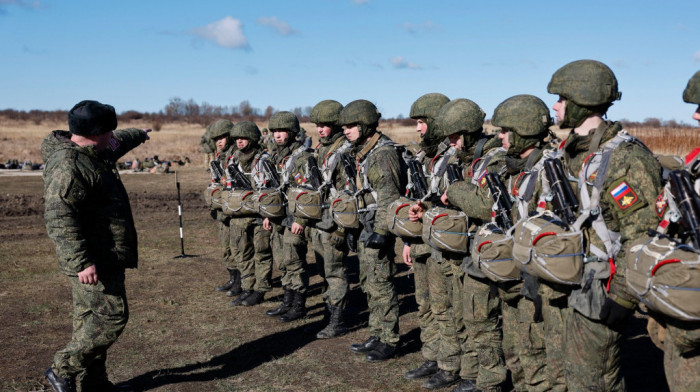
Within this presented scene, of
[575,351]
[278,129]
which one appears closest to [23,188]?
[278,129]

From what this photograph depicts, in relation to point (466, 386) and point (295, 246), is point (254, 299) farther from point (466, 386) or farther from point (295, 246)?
point (466, 386)

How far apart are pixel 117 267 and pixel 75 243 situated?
1.61 feet

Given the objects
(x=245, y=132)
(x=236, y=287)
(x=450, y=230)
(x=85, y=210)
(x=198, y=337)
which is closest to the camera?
(x=450, y=230)

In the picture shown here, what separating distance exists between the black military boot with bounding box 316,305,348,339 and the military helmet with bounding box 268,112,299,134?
297 cm

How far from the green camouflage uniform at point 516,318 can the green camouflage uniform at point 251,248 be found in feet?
16.2

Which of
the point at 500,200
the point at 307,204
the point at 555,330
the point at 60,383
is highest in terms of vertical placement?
the point at 500,200

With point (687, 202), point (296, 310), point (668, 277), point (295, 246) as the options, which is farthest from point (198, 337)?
point (687, 202)

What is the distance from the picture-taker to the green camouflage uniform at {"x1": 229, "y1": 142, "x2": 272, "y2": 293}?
981 cm

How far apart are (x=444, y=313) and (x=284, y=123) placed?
446cm

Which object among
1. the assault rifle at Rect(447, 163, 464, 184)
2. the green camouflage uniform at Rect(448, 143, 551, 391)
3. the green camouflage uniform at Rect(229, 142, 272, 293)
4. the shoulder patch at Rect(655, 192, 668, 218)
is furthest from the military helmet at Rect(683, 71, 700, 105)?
the green camouflage uniform at Rect(229, 142, 272, 293)

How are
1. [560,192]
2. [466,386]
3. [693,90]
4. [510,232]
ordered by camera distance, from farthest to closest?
[466,386], [510,232], [560,192], [693,90]

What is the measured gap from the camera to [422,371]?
6.60m

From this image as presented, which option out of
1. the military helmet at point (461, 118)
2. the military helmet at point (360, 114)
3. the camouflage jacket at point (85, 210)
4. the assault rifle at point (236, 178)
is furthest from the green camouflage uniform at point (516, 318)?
the assault rifle at point (236, 178)

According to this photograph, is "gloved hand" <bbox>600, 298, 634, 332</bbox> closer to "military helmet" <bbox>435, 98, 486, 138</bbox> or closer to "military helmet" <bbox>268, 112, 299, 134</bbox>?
"military helmet" <bbox>435, 98, 486, 138</bbox>
